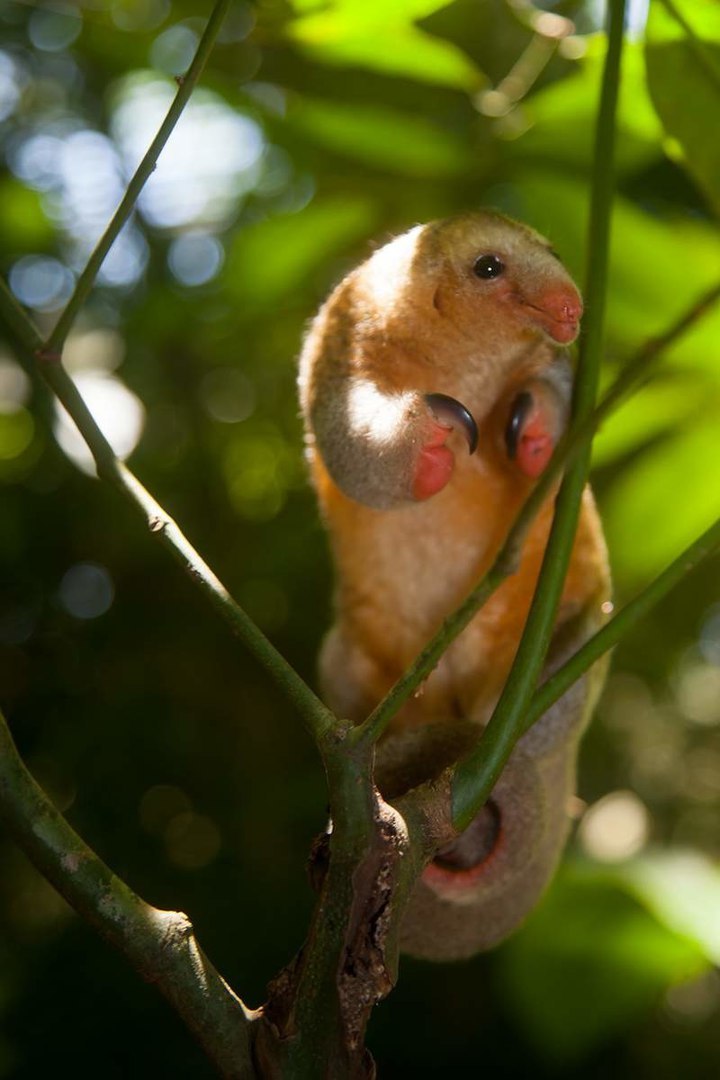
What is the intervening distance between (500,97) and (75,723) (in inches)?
49.7

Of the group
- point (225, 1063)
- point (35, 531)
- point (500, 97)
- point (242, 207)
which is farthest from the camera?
point (242, 207)

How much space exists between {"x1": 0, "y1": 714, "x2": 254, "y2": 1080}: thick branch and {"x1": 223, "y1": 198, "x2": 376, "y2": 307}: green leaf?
4.17 feet

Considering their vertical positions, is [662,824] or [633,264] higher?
[633,264]

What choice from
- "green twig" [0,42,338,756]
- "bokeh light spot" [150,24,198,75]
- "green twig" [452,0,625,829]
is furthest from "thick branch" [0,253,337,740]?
"bokeh light spot" [150,24,198,75]

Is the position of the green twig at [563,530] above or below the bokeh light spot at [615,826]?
above

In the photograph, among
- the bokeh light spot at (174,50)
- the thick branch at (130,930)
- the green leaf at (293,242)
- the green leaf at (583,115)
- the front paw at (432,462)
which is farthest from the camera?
the bokeh light spot at (174,50)

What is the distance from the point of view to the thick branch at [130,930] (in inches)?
29.9

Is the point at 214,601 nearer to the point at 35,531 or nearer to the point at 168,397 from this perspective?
the point at 35,531

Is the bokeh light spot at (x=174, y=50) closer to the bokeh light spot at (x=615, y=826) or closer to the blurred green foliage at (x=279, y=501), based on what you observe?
the blurred green foliage at (x=279, y=501)

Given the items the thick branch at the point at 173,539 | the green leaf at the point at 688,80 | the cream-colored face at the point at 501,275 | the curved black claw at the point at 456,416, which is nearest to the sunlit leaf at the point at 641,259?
the green leaf at the point at 688,80

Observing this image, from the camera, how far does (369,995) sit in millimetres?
760

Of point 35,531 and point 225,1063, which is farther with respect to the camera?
point 35,531

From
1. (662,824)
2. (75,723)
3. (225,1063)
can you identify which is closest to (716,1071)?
(662,824)

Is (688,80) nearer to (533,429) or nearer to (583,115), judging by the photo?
(583,115)
